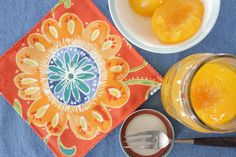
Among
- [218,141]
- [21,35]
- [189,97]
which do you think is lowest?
[218,141]

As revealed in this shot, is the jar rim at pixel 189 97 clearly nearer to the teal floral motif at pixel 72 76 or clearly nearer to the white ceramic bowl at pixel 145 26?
the white ceramic bowl at pixel 145 26

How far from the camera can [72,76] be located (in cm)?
56

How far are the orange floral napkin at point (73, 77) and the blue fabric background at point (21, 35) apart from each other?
0.5 inches

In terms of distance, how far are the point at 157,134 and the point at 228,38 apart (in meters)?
0.19

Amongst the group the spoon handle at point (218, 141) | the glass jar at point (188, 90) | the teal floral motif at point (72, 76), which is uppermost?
the teal floral motif at point (72, 76)

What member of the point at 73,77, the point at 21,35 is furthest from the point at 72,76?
the point at 21,35

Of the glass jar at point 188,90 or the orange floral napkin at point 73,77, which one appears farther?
the orange floral napkin at point 73,77

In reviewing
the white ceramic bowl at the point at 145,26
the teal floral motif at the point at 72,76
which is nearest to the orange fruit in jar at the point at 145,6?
the white ceramic bowl at the point at 145,26

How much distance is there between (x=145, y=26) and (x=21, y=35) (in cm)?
20

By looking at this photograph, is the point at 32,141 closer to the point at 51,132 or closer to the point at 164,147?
the point at 51,132

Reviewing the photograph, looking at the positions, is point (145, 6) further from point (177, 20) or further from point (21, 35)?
point (21, 35)

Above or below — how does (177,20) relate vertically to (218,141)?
above

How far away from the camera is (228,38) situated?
1.77ft

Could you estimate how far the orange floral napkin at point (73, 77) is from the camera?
55 centimetres
